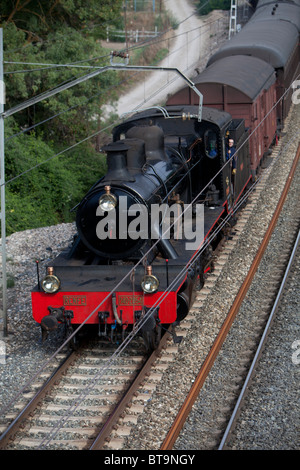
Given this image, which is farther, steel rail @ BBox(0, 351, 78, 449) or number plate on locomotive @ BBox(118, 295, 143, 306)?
number plate on locomotive @ BBox(118, 295, 143, 306)

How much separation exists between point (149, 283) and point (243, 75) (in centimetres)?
974

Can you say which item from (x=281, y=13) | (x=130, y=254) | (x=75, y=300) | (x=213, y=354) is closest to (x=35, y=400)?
(x=75, y=300)

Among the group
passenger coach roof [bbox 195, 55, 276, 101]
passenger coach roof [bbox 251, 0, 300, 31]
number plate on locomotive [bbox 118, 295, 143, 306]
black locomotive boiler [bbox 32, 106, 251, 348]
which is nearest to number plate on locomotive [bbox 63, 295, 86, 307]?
black locomotive boiler [bbox 32, 106, 251, 348]

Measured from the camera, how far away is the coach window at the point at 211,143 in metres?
11.7

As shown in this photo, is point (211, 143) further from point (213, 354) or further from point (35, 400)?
point (35, 400)

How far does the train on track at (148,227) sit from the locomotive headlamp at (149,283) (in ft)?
0.04

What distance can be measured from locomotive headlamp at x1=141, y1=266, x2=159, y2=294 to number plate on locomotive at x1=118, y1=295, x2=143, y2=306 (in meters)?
0.19

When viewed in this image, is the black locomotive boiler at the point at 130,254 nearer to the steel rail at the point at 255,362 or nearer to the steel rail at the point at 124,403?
the steel rail at the point at 124,403

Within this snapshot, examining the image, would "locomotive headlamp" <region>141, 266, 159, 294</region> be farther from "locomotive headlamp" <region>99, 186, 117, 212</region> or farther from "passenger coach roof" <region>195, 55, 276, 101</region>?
"passenger coach roof" <region>195, 55, 276, 101</region>

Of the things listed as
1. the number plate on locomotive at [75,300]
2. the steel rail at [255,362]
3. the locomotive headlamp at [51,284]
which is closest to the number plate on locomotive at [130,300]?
the number plate on locomotive at [75,300]

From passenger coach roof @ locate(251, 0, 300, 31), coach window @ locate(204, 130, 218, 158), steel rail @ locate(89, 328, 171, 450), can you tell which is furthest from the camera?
passenger coach roof @ locate(251, 0, 300, 31)

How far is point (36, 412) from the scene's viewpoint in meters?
8.11

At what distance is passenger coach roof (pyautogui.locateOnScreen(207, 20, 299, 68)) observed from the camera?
21.0m
